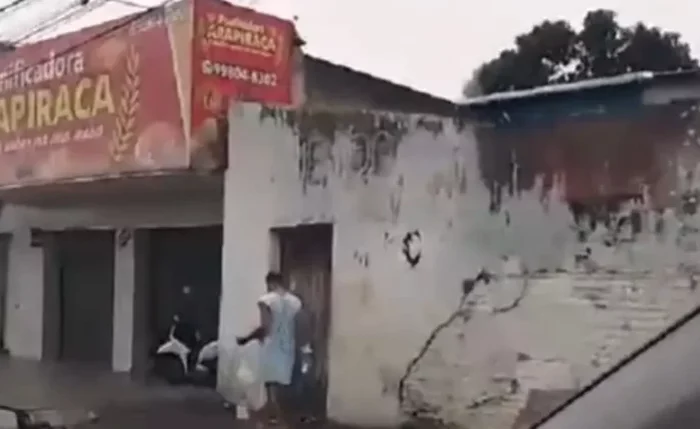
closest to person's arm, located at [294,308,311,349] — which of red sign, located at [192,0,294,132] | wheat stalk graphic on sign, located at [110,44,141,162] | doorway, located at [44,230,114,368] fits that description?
red sign, located at [192,0,294,132]

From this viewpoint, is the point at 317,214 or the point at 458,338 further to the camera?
the point at 317,214

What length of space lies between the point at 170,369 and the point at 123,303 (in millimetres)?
1678

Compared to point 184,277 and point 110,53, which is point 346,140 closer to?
point 110,53

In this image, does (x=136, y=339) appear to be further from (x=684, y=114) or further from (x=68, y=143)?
(x=684, y=114)

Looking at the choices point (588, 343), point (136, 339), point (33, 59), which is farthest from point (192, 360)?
point (588, 343)

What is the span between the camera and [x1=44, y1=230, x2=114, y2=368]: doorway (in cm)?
1834

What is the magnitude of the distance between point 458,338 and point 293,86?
657cm

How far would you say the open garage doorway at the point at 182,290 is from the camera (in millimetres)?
15828

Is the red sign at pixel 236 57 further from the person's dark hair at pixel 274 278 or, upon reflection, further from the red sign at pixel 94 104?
the person's dark hair at pixel 274 278

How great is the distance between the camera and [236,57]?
1356 centimetres

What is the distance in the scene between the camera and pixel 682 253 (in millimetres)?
8547

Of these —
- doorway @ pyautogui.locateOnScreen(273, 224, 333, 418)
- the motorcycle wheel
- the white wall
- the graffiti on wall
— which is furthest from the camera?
the white wall

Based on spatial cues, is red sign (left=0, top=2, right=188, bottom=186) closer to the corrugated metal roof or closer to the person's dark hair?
the person's dark hair

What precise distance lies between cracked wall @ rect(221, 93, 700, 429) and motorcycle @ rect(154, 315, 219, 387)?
313cm
